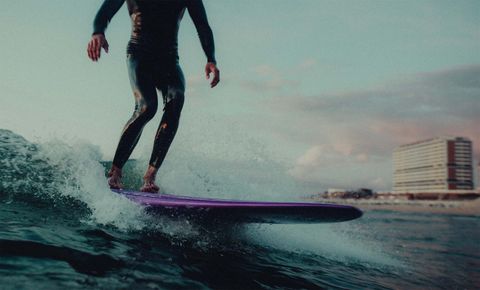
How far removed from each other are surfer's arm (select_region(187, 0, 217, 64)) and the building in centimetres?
13724

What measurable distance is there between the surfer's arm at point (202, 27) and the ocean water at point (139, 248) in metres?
2.04

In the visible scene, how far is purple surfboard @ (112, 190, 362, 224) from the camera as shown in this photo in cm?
294

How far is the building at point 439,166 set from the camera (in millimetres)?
129750

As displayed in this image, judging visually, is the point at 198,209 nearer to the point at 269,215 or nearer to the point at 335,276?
the point at 269,215

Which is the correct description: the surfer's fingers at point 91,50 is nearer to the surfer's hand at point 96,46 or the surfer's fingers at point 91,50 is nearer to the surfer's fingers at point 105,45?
the surfer's hand at point 96,46

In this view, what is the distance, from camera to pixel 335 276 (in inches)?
124

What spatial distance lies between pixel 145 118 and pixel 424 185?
153 metres

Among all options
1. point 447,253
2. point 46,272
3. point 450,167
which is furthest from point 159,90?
point 450,167

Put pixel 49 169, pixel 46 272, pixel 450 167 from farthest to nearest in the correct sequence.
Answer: pixel 450 167, pixel 49 169, pixel 46 272

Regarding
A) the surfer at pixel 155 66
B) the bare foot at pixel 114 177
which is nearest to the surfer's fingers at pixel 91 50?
the surfer at pixel 155 66

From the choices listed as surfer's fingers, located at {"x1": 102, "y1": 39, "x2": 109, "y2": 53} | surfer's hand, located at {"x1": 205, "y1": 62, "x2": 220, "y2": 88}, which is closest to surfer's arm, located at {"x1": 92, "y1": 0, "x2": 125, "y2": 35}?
surfer's fingers, located at {"x1": 102, "y1": 39, "x2": 109, "y2": 53}

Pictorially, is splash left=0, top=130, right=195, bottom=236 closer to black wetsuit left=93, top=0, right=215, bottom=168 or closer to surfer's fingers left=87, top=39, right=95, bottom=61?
black wetsuit left=93, top=0, right=215, bottom=168

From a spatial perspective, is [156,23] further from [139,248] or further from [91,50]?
[139,248]

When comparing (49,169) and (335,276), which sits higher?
(49,169)
